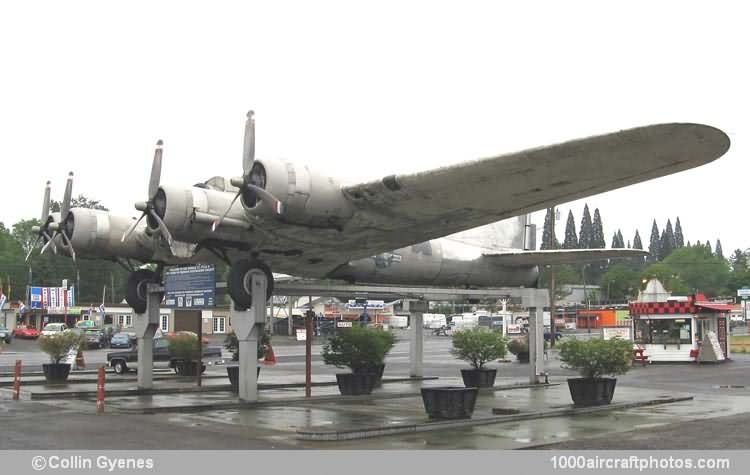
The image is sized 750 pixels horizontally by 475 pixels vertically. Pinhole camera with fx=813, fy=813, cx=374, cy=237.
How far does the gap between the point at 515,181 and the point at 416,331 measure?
14.0 m

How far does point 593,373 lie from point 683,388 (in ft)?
24.6

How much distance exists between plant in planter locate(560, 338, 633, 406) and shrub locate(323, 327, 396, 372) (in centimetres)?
576

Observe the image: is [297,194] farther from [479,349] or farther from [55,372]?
[55,372]

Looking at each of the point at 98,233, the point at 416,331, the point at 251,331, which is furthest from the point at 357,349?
the point at 98,233

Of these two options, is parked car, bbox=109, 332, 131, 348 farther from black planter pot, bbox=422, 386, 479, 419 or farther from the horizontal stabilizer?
black planter pot, bbox=422, 386, 479, 419

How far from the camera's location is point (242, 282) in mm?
19969

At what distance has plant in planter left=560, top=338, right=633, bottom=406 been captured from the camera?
775 inches

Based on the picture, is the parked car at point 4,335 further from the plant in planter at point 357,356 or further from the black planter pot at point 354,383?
the black planter pot at point 354,383

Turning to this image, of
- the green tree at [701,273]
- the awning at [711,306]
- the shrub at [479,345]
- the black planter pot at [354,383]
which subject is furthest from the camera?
the green tree at [701,273]

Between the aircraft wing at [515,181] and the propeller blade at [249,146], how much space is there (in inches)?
89.3

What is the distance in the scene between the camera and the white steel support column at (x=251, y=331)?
2011 cm

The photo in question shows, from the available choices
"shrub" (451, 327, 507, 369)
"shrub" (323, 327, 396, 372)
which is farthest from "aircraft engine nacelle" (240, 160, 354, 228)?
"shrub" (451, 327, 507, 369)

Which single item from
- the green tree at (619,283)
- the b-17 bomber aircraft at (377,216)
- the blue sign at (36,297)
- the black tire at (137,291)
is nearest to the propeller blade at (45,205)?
the b-17 bomber aircraft at (377,216)

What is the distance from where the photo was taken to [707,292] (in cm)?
17850
